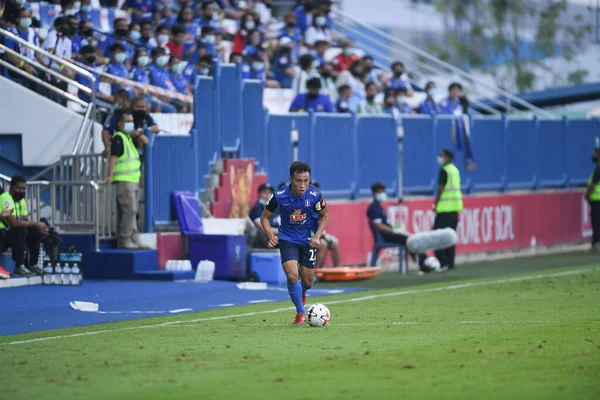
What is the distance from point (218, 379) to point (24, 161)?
41.2 feet

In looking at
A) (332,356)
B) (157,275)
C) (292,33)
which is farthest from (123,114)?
Answer: (332,356)

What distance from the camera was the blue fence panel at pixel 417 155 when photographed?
88.0 ft

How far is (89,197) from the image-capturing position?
21.4 metres

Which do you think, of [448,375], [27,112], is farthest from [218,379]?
[27,112]

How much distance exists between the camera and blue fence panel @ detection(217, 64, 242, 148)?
2319 cm

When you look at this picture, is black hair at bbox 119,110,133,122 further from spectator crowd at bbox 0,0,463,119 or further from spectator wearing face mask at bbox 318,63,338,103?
spectator wearing face mask at bbox 318,63,338,103

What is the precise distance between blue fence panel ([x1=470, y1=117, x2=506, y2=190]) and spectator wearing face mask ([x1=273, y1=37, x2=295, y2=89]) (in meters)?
4.21

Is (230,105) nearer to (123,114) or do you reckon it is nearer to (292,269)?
(123,114)

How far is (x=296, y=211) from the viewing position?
14562mm

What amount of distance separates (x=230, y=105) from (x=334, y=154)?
2684 millimetres

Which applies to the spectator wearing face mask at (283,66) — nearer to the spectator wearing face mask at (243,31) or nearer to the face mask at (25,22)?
the spectator wearing face mask at (243,31)

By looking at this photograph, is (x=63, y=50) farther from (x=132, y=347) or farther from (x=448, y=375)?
(x=448, y=375)

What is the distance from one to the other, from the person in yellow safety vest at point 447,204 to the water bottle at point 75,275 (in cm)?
781

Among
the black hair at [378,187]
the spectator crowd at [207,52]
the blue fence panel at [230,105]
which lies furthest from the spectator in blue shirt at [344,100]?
the blue fence panel at [230,105]
